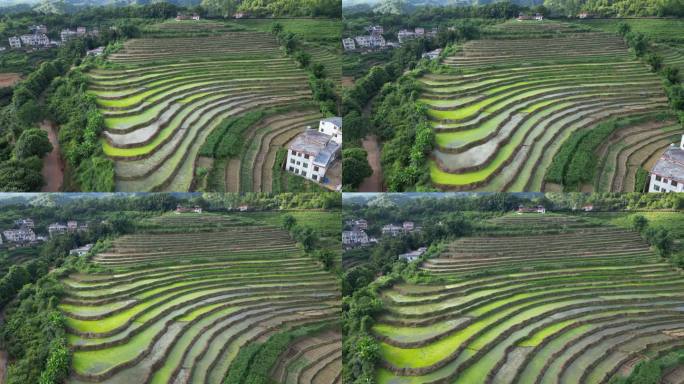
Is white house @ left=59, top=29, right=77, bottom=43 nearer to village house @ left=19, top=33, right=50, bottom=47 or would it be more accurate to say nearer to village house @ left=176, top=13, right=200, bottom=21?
village house @ left=19, top=33, right=50, bottom=47

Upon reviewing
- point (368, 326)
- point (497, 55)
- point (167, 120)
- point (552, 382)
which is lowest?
point (552, 382)

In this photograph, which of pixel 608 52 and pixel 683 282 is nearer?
pixel 683 282

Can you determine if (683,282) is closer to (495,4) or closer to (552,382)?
(552,382)

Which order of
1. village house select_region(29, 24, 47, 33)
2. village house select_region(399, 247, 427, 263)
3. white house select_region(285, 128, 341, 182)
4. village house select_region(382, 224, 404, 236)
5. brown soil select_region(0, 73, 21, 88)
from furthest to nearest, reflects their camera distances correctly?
village house select_region(29, 24, 47, 33) < brown soil select_region(0, 73, 21, 88) < village house select_region(399, 247, 427, 263) < village house select_region(382, 224, 404, 236) < white house select_region(285, 128, 341, 182)

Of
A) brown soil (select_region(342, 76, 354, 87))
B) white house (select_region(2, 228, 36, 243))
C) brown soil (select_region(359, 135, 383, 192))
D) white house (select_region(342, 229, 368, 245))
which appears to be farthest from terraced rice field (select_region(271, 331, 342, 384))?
white house (select_region(2, 228, 36, 243))

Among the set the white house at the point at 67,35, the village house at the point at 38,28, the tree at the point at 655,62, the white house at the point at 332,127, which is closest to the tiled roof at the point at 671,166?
the tree at the point at 655,62

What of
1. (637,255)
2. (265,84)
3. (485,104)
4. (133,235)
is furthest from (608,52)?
(133,235)

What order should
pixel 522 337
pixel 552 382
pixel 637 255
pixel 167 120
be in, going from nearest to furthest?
pixel 552 382
pixel 522 337
pixel 167 120
pixel 637 255

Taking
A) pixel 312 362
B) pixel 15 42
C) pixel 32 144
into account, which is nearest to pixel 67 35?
pixel 15 42
